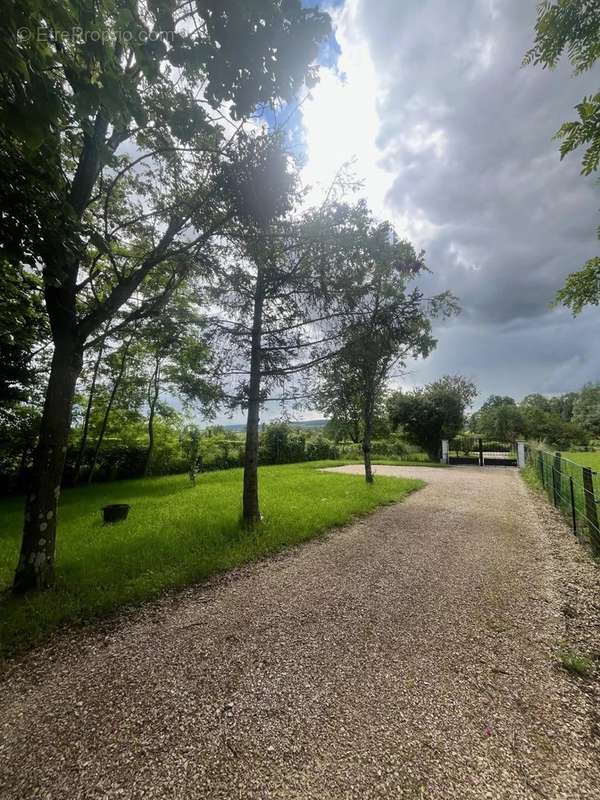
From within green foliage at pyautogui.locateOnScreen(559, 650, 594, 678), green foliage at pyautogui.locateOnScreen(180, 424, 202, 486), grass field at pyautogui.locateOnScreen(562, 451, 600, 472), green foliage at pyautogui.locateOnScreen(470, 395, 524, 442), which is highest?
green foliage at pyautogui.locateOnScreen(470, 395, 524, 442)

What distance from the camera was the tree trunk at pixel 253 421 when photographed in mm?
6367

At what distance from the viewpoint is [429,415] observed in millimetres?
22344

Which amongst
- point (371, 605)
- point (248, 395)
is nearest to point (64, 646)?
point (371, 605)

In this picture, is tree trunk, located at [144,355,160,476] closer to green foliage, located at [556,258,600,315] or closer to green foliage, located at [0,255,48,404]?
green foliage, located at [0,255,48,404]

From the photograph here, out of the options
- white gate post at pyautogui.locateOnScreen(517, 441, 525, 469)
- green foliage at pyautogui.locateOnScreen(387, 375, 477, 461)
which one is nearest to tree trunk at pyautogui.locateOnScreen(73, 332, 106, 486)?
green foliage at pyautogui.locateOnScreen(387, 375, 477, 461)

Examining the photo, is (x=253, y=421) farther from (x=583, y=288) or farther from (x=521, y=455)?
(x=521, y=455)

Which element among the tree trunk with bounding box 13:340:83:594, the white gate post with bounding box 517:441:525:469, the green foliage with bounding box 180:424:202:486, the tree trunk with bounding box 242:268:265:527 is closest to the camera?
the tree trunk with bounding box 13:340:83:594

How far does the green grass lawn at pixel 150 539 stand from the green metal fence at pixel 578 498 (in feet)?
12.9

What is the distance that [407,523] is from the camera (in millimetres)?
6816

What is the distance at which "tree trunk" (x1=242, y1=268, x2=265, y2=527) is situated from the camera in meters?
6.37

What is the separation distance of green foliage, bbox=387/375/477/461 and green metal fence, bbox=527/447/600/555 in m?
12.1

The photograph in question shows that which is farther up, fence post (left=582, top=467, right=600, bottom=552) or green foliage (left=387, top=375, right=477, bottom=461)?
green foliage (left=387, top=375, right=477, bottom=461)

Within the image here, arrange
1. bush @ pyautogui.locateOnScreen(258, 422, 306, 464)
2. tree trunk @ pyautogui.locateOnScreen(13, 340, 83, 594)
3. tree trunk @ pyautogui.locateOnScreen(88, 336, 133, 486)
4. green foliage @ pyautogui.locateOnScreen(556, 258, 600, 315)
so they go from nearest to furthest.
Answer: green foliage @ pyautogui.locateOnScreen(556, 258, 600, 315) < tree trunk @ pyautogui.locateOnScreen(13, 340, 83, 594) < tree trunk @ pyautogui.locateOnScreen(88, 336, 133, 486) < bush @ pyautogui.locateOnScreen(258, 422, 306, 464)

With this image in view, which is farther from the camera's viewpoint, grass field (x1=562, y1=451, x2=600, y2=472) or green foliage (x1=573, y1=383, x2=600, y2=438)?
green foliage (x1=573, y1=383, x2=600, y2=438)
